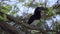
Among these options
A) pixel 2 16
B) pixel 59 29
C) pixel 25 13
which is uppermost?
pixel 2 16

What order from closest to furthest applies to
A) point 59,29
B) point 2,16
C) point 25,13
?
point 2,16, point 59,29, point 25,13

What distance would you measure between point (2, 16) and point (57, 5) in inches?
36.0

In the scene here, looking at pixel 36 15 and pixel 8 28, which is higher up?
pixel 8 28

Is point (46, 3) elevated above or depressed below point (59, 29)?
above

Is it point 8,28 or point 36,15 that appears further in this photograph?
point 36,15

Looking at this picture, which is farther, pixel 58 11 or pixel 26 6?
pixel 26 6

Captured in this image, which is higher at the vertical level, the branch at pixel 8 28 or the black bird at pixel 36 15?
the branch at pixel 8 28

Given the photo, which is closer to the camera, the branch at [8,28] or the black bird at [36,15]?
the branch at [8,28]

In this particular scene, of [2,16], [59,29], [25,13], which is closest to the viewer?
[2,16]

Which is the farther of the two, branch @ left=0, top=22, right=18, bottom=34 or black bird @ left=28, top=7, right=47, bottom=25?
black bird @ left=28, top=7, right=47, bottom=25

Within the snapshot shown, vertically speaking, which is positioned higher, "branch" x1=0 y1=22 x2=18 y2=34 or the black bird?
"branch" x1=0 y1=22 x2=18 y2=34

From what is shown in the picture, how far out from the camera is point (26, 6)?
2715mm

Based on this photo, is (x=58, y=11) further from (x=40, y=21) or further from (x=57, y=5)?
(x=40, y=21)

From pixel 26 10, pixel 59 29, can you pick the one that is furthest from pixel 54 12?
pixel 26 10
